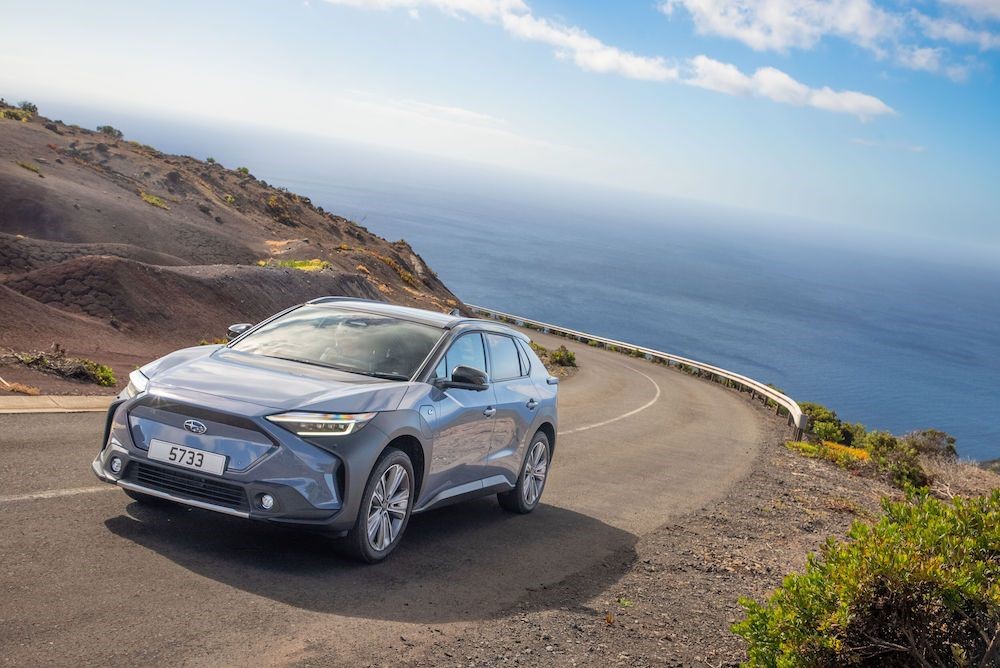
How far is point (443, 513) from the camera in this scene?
31.6 feet

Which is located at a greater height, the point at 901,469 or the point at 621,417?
the point at 901,469

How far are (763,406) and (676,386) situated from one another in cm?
433

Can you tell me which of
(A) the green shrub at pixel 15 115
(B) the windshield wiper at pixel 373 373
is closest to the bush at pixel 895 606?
(B) the windshield wiper at pixel 373 373

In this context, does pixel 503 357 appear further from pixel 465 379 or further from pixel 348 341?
pixel 348 341

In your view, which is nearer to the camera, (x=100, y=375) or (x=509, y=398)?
(x=509, y=398)

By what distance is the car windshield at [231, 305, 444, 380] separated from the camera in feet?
25.4

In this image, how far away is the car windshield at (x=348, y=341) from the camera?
7.73 meters

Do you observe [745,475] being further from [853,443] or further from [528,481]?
[853,443]

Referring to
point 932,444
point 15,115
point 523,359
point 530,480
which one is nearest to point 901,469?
point 530,480

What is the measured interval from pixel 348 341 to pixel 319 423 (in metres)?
1.56

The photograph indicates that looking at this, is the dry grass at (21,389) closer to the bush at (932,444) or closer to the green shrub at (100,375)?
the green shrub at (100,375)

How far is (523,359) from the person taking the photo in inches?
387

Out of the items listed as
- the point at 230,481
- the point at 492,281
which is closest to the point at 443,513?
the point at 230,481

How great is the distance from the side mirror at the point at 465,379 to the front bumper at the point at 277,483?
51.3 inches
